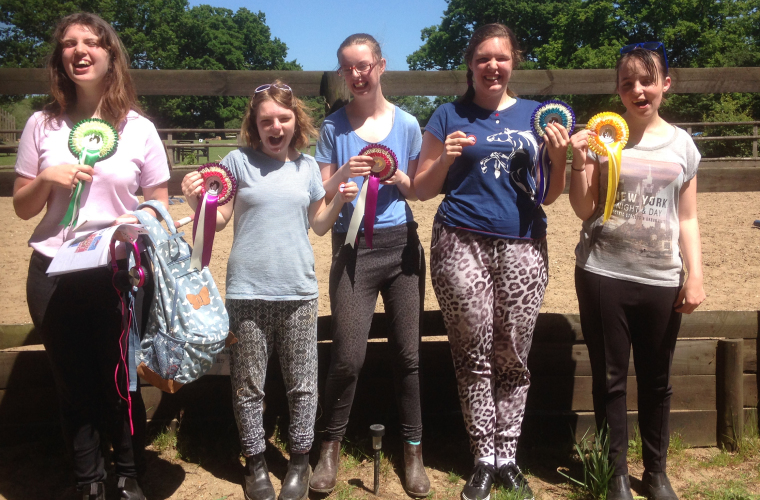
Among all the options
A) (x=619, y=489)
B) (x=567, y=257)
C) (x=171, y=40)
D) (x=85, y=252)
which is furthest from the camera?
(x=171, y=40)

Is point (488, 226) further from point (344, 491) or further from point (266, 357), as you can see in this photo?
point (344, 491)

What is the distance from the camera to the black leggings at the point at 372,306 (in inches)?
90.4

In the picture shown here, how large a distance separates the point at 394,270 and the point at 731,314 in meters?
1.61

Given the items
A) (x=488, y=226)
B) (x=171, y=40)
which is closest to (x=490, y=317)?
(x=488, y=226)

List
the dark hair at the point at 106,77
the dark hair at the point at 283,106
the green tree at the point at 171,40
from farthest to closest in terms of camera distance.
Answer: the green tree at the point at 171,40
the dark hair at the point at 283,106
the dark hair at the point at 106,77

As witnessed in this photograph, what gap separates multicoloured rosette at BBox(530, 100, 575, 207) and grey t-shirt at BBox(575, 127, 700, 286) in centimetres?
21

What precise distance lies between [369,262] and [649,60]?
1203 millimetres

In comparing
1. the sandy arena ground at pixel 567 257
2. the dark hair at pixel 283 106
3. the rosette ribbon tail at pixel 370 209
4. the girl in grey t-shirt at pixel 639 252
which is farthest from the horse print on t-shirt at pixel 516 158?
the sandy arena ground at pixel 567 257

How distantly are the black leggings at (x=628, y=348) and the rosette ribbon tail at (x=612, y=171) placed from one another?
0.27 metres

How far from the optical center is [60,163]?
6.47 ft

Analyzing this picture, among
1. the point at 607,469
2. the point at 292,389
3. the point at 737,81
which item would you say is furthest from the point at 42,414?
the point at 737,81

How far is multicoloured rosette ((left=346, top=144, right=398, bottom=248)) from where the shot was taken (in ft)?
7.13

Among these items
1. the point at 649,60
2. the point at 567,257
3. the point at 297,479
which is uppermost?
the point at 649,60

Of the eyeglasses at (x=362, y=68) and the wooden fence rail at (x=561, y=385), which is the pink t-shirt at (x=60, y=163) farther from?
the wooden fence rail at (x=561, y=385)
